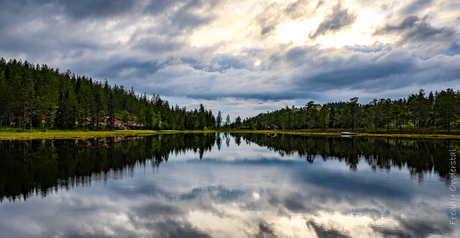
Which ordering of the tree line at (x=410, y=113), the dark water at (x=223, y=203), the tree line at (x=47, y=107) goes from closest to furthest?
the dark water at (x=223, y=203) → the tree line at (x=47, y=107) → the tree line at (x=410, y=113)

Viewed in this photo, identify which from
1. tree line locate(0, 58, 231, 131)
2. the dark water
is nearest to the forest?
tree line locate(0, 58, 231, 131)

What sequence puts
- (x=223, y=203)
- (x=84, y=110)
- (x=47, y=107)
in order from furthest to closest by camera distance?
1. (x=84, y=110)
2. (x=47, y=107)
3. (x=223, y=203)

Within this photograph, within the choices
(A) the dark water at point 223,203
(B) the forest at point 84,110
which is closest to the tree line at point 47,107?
(B) the forest at point 84,110

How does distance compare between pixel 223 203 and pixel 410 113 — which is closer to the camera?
pixel 223 203

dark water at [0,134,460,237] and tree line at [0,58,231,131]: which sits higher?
tree line at [0,58,231,131]

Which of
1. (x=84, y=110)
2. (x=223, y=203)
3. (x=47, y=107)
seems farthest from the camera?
(x=84, y=110)

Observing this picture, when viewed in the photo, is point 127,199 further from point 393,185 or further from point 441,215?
point 393,185

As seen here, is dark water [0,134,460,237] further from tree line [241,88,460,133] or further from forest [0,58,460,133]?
tree line [241,88,460,133]

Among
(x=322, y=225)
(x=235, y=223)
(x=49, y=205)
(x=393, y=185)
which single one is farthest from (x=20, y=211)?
(x=393, y=185)

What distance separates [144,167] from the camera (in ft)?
88.9

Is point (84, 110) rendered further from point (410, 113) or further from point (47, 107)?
point (410, 113)

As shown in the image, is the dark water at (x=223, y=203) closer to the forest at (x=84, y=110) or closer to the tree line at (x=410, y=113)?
the forest at (x=84, y=110)

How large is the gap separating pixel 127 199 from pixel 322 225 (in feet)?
41.9

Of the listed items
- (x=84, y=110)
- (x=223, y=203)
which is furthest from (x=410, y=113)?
(x=84, y=110)
